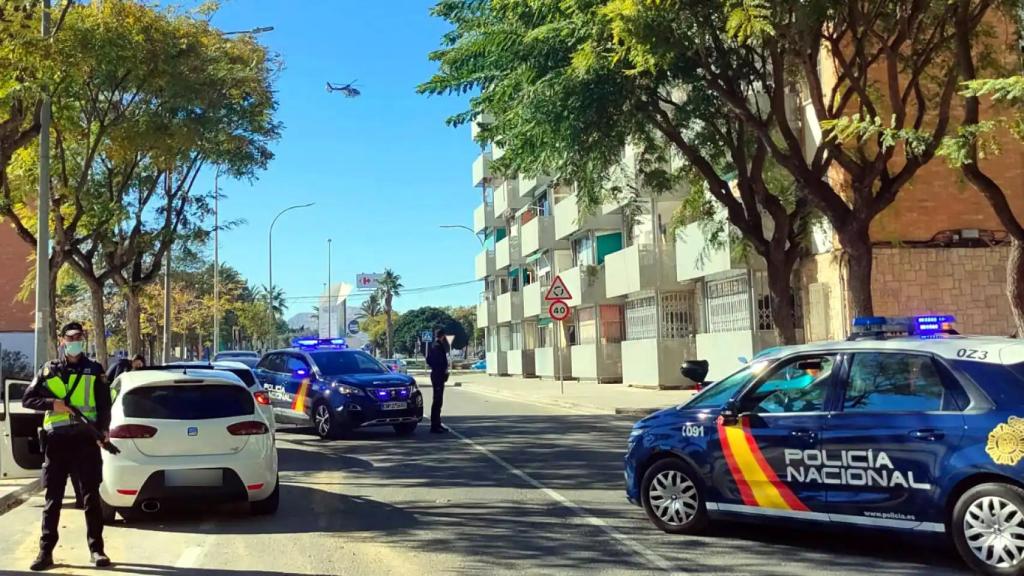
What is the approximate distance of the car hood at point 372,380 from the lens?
15656 millimetres

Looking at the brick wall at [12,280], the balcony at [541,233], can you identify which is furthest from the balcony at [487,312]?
the brick wall at [12,280]

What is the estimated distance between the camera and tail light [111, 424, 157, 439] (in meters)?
8.14

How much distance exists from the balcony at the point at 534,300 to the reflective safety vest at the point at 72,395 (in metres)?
34.2

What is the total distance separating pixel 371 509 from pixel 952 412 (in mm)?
5524

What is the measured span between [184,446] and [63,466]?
57.1 inches

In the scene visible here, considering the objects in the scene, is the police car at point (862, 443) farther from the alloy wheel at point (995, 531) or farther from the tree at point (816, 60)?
the tree at point (816, 60)

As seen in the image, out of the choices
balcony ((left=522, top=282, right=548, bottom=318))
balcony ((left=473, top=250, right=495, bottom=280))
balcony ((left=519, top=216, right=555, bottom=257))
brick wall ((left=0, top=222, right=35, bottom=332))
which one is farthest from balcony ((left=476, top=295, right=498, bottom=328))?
brick wall ((left=0, top=222, right=35, bottom=332))

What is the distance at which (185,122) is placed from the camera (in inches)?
669

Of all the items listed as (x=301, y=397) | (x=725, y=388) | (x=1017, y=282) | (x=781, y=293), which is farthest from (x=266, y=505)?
(x=1017, y=282)

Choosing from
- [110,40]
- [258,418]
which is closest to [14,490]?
[258,418]

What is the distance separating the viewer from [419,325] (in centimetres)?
10700

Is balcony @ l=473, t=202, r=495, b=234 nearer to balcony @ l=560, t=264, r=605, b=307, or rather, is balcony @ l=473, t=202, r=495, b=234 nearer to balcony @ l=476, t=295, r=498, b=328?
balcony @ l=476, t=295, r=498, b=328

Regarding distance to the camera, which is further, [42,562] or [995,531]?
[42,562]

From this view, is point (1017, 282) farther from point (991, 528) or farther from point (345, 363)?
point (345, 363)
